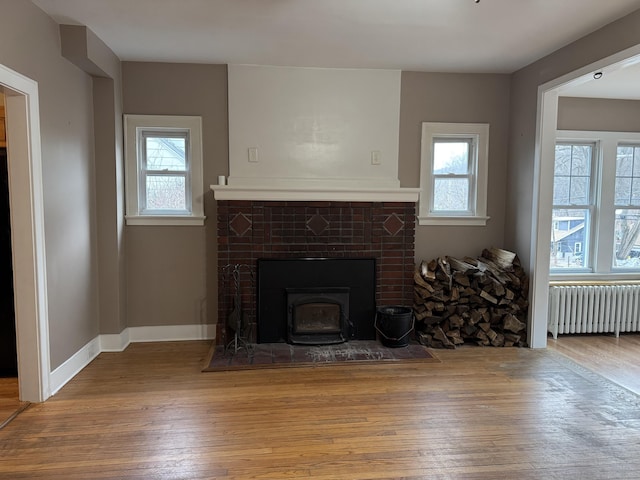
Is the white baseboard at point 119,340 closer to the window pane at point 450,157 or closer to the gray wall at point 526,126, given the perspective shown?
the window pane at point 450,157

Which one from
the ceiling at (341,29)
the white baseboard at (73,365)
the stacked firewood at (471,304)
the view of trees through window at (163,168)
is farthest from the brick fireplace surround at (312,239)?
the ceiling at (341,29)

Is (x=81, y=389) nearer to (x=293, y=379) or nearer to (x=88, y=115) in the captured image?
(x=293, y=379)

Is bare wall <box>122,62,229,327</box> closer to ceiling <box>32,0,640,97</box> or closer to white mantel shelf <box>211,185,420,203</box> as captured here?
ceiling <box>32,0,640,97</box>

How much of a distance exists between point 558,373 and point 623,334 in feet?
5.83

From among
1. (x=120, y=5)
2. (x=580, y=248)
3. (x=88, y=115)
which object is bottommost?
(x=580, y=248)

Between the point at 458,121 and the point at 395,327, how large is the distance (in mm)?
2246

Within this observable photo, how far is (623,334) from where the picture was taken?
4488 millimetres

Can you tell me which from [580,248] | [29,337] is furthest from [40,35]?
[580,248]

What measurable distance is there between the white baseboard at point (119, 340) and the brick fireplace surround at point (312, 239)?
0.45 metres

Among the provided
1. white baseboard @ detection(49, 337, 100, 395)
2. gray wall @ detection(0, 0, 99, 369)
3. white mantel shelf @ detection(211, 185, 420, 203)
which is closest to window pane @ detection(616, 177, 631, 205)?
white mantel shelf @ detection(211, 185, 420, 203)

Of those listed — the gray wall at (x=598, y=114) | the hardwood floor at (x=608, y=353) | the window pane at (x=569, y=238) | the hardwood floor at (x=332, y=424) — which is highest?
the gray wall at (x=598, y=114)

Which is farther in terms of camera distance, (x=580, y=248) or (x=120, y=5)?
(x=580, y=248)

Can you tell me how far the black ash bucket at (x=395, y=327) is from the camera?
12.6 ft

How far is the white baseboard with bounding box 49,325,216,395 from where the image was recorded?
3098mm
